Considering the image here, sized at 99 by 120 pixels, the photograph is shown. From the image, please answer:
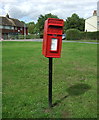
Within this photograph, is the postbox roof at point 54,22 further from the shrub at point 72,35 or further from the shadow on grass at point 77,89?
the shrub at point 72,35

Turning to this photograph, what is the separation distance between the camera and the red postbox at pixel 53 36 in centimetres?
317

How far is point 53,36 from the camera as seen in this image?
3.22 metres

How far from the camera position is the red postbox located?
3.17 metres

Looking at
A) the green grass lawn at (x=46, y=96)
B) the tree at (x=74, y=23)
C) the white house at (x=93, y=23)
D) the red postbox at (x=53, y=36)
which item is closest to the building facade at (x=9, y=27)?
the tree at (x=74, y=23)

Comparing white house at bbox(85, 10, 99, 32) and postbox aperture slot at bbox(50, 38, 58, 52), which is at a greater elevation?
white house at bbox(85, 10, 99, 32)

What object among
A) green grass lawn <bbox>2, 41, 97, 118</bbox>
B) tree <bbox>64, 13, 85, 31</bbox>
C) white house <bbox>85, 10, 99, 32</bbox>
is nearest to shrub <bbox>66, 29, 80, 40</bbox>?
white house <bbox>85, 10, 99, 32</bbox>

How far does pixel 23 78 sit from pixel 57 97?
80.5 inches

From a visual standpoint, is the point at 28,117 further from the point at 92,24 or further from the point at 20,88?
the point at 92,24

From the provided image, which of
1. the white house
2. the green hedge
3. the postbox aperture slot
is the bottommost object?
the postbox aperture slot

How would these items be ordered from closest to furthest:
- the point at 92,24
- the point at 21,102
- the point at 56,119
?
the point at 56,119, the point at 21,102, the point at 92,24

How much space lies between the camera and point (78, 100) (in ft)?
12.9

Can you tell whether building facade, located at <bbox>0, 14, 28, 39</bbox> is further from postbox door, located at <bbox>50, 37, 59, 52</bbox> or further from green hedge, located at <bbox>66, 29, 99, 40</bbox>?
postbox door, located at <bbox>50, 37, 59, 52</bbox>

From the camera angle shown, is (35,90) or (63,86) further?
(63,86)

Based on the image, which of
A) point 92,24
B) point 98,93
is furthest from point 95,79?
point 92,24
